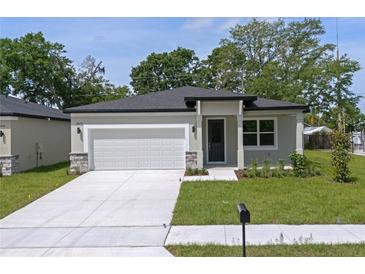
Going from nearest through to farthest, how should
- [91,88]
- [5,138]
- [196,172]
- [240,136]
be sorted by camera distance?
[196,172], [240,136], [5,138], [91,88]

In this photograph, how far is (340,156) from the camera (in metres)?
13.7

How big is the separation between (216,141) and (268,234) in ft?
38.6

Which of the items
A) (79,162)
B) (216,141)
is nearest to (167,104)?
(216,141)

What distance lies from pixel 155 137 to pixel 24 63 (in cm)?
2732

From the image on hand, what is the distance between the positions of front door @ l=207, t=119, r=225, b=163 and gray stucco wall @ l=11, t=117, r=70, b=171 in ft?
27.8

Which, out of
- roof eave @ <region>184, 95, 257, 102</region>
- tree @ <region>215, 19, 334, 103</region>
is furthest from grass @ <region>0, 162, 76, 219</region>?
tree @ <region>215, 19, 334, 103</region>

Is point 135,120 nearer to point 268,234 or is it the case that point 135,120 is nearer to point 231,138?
point 231,138

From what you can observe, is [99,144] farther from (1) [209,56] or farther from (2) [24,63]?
(1) [209,56]

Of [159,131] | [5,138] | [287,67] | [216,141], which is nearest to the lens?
[5,138]

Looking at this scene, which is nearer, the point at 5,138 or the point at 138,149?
the point at 5,138

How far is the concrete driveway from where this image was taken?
655 cm

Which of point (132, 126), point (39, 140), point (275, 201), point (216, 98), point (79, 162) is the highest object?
point (216, 98)

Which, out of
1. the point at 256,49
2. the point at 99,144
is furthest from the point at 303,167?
the point at 256,49

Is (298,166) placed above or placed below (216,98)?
below
